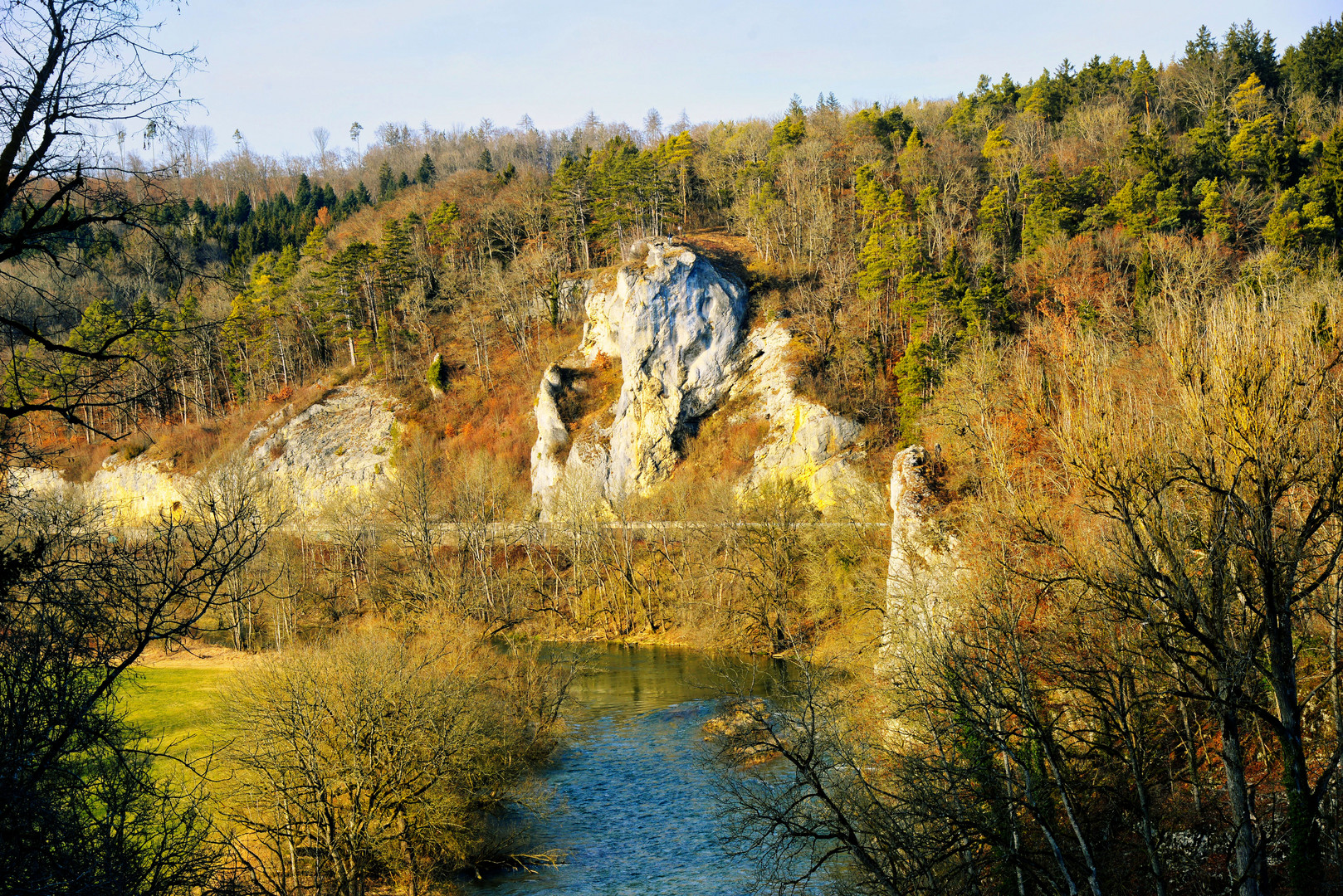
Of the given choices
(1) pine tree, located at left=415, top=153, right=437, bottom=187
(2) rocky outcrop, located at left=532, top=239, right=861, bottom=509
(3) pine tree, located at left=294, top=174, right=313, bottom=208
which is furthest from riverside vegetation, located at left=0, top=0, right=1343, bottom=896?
(1) pine tree, located at left=415, top=153, right=437, bottom=187

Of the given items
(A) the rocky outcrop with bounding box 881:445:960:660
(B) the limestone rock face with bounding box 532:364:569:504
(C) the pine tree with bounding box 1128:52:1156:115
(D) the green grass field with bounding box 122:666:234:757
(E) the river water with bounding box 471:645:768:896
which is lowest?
(E) the river water with bounding box 471:645:768:896

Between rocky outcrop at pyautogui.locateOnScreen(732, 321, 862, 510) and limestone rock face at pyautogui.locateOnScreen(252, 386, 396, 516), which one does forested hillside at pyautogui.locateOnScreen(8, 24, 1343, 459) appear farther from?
limestone rock face at pyautogui.locateOnScreen(252, 386, 396, 516)

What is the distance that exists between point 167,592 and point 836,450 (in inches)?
1837

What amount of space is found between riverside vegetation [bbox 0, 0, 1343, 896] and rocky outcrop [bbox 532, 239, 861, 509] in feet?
5.40

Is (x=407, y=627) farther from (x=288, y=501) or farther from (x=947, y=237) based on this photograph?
(x=947, y=237)

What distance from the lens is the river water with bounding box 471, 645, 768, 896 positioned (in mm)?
19094

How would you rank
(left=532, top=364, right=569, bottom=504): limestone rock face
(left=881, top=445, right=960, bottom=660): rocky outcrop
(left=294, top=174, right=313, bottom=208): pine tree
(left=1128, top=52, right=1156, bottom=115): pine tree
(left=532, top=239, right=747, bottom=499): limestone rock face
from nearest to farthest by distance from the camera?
(left=881, top=445, right=960, bottom=660): rocky outcrop → (left=532, top=239, right=747, bottom=499): limestone rock face → (left=532, top=364, right=569, bottom=504): limestone rock face → (left=1128, top=52, right=1156, bottom=115): pine tree → (left=294, top=174, right=313, bottom=208): pine tree

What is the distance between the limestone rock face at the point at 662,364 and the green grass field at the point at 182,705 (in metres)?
27.5

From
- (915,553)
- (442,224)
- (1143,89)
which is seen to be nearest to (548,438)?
(442,224)

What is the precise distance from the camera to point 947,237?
209ft

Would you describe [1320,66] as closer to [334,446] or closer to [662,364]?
[662,364]

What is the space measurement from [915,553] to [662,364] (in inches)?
Result: 1371

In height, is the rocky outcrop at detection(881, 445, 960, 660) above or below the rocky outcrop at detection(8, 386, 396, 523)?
below

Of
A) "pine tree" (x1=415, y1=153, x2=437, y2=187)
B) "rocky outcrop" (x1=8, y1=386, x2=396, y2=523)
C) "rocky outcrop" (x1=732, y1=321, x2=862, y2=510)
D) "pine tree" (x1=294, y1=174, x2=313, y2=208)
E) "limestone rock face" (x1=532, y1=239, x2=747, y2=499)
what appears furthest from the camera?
"pine tree" (x1=294, y1=174, x2=313, y2=208)
